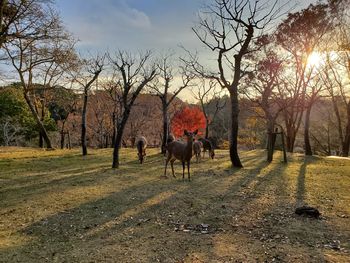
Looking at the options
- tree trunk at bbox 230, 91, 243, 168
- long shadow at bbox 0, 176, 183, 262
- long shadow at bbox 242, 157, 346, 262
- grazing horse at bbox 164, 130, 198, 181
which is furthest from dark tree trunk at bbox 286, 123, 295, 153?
long shadow at bbox 0, 176, 183, 262

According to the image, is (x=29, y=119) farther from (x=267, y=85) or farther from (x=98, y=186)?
(x=98, y=186)

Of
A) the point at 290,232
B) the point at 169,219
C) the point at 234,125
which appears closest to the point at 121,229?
the point at 169,219

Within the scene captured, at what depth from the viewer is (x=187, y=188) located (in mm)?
12266

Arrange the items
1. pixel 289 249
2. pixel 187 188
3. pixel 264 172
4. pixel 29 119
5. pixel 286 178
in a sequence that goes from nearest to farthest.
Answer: pixel 289 249 < pixel 187 188 < pixel 286 178 < pixel 264 172 < pixel 29 119

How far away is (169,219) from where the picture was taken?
864 centimetres

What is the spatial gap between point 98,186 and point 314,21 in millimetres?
Result: 23708

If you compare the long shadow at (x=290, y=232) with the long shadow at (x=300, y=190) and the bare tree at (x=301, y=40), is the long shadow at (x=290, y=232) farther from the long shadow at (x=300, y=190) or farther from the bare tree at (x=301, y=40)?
the bare tree at (x=301, y=40)

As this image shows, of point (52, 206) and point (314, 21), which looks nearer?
point (52, 206)

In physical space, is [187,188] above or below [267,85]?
below

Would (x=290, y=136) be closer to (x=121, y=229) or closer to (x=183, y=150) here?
(x=183, y=150)

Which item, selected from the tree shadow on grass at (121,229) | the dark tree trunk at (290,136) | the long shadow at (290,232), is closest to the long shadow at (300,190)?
the long shadow at (290,232)

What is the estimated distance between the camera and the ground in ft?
21.2

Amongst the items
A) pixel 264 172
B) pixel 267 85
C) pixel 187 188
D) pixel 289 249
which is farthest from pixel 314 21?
pixel 289 249

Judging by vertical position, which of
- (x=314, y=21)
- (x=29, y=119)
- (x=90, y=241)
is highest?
(x=314, y=21)
